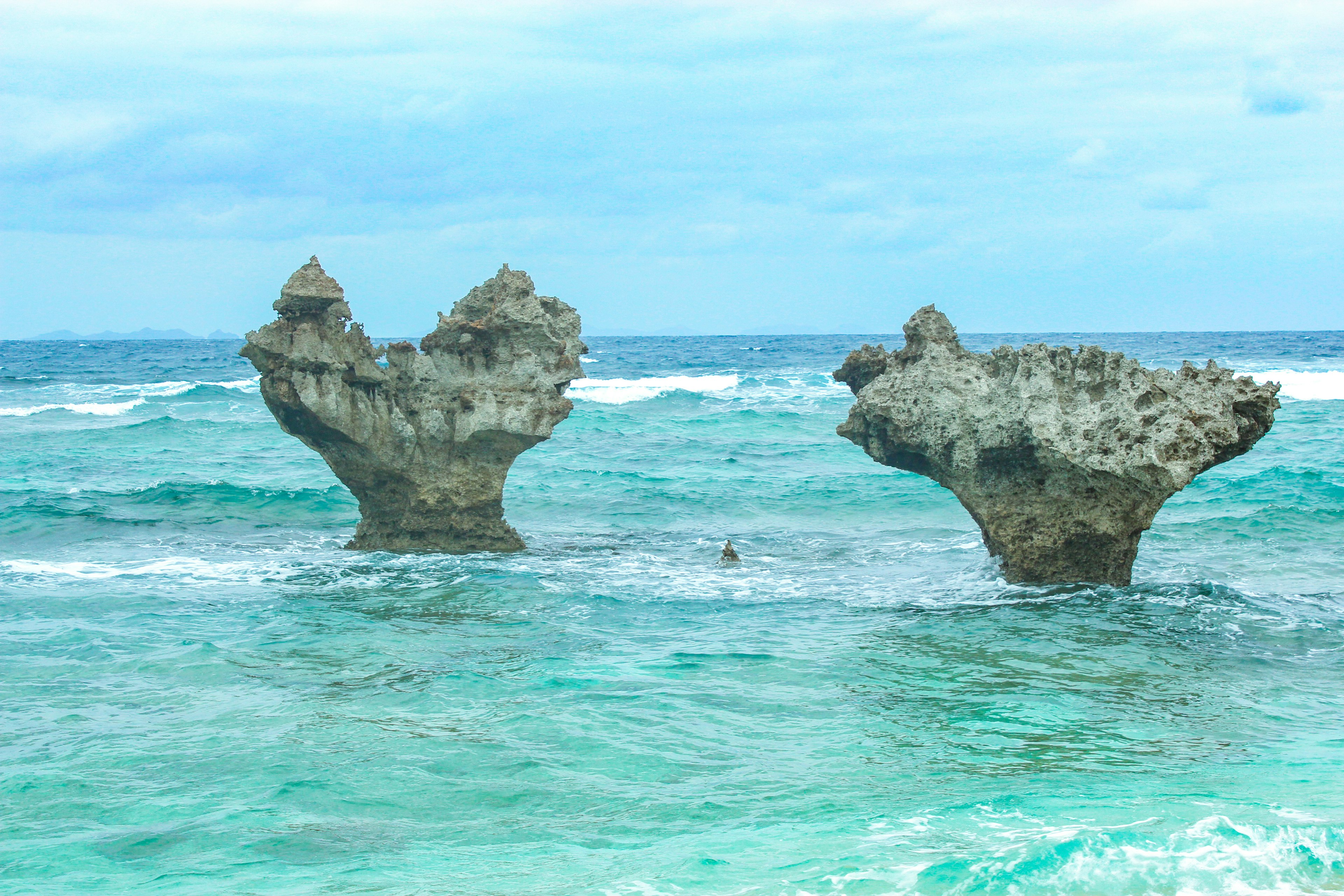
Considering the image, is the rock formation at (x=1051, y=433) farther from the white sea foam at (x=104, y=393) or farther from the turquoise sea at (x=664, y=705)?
the white sea foam at (x=104, y=393)

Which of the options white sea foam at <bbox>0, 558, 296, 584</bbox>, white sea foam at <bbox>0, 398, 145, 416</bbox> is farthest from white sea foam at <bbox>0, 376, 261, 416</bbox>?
white sea foam at <bbox>0, 558, 296, 584</bbox>

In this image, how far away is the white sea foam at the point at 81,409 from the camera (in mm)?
34250

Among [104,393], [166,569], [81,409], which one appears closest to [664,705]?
[166,569]


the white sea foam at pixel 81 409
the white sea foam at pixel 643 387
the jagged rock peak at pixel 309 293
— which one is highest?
the jagged rock peak at pixel 309 293

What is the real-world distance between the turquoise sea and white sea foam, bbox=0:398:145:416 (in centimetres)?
1842

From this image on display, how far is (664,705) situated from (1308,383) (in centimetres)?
3940

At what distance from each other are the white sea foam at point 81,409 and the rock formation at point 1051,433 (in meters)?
29.0

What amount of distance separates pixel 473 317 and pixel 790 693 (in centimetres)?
659

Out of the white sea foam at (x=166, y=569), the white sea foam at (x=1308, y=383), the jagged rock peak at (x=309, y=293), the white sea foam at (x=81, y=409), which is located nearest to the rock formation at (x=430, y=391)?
the jagged rock peak at (x=309, y=293)

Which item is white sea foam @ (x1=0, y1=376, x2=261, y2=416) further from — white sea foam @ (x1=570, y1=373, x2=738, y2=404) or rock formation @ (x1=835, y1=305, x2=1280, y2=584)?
rock formation @ (x1=835, y1=305, x2=1280, y2=584)

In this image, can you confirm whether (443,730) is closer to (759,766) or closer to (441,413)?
(759,766)

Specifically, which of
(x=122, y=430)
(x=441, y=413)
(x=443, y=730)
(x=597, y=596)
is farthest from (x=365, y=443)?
(x=122, y=430)

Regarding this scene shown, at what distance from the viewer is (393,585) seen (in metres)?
12.3

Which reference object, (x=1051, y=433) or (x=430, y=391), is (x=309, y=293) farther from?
(x=1051, y=433)
